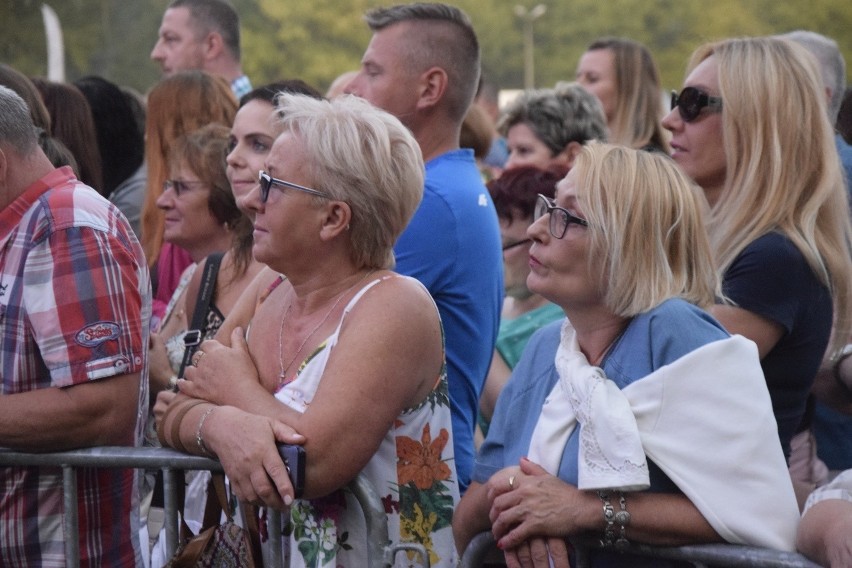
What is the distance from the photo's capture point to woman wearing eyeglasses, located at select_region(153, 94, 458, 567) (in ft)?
8.93

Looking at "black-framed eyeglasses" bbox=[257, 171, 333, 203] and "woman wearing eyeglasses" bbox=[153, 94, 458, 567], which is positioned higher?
"black-framed eyeglasses" bbox=[257, 171, 333, 203]

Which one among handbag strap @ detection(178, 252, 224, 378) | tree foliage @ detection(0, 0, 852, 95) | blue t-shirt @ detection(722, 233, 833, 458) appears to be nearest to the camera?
blue t-shirt @ detection(722, 233, 833, 458)

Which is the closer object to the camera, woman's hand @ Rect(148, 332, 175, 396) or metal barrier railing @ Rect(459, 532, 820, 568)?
metal barrier railing @ Rect(459, 532, 820, 568)

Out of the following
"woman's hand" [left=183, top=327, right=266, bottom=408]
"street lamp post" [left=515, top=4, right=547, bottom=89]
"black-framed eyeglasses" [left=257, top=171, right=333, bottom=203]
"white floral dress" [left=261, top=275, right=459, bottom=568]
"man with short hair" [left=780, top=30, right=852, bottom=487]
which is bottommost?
"street lamp post" [left=515, top=4, right=547, bottom=89]

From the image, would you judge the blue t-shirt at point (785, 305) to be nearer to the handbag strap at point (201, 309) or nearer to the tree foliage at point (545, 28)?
the handbag strap at point (201, 309)

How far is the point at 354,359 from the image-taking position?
274 cm

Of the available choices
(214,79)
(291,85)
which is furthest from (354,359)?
(214,79)

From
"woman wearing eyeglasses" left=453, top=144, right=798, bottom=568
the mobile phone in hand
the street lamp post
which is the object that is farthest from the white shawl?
the street lamp post

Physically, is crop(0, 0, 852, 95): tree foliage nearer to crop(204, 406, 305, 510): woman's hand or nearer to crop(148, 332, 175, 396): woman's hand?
crop(148, 332, 175, 396): woman's hand

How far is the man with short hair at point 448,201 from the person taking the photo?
351 cm

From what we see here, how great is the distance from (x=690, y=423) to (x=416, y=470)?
2.54 feet

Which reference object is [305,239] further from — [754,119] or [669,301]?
[754,119]

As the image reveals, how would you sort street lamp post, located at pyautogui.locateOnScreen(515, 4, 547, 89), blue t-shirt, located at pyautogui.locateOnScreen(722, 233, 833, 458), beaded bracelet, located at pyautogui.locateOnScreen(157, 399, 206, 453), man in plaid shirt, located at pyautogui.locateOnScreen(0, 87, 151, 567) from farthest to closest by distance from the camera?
street lamp post, located at pyautogui.locateOnScreen(515, 4, 547, 89), blue t-shirt, located at pyautogui.locateOnScreen(722, 233, 833, 458), man in plaid shirt, located at pyautogui.locateOnScreen(0, 87, 151, 567), beaded bracelet, located at pyautogui.locateOnScreen(157, 399, 206, 453)

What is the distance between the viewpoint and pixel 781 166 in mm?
3424
